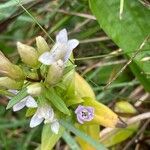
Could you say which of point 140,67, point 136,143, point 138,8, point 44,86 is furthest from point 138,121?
point 44,86

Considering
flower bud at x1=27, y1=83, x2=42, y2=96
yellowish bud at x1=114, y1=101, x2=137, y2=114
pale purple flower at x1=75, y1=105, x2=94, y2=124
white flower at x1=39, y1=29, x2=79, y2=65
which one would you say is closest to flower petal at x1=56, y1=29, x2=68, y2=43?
white flower at x1=39, y1=29, x2=79, y2=65

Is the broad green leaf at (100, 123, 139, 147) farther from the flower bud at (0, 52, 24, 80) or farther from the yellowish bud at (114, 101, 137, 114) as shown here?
the flower bud at (0, 52, 24, 80)

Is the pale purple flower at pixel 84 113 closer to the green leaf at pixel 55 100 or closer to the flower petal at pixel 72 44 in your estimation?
the green leaf at pixel 55 100

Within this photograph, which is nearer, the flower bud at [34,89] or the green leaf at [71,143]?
the flower bud at [34,89]

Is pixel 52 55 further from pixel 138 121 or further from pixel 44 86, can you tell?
pixel 138 121

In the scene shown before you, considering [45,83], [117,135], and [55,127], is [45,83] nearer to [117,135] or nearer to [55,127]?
[55,127]

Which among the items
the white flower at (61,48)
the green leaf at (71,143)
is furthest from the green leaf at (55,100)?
the green leaf at (71,143)

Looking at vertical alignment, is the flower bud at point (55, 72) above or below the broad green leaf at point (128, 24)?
above
